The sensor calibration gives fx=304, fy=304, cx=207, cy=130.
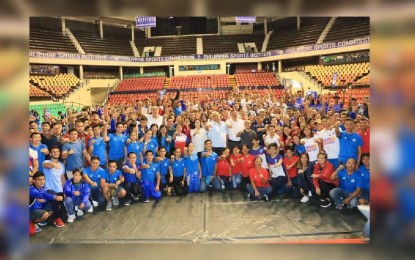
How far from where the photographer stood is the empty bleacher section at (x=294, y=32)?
19.5 m

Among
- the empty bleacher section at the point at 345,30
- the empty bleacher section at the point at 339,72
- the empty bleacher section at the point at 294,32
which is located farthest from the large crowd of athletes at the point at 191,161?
the empty bleacher section at the point at 294,32

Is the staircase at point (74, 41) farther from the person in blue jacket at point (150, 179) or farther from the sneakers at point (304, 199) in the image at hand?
the sneakers at point (304, 199)

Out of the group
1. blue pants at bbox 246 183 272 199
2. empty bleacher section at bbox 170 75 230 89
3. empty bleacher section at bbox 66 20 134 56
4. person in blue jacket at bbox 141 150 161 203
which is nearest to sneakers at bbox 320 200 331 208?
blue pants at bbox 246 183 272 199

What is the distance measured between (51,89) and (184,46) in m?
10.4

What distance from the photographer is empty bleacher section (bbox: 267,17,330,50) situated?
64.1ft

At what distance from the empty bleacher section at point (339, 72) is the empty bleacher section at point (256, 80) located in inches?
82.7

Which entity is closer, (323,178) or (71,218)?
(71,218)

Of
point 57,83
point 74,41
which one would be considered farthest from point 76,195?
point 74,41

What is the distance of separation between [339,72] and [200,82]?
287 inches

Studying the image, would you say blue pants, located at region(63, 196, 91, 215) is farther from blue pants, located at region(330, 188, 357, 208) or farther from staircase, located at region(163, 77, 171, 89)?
staircase, located at region(163, 77, 171, 89)

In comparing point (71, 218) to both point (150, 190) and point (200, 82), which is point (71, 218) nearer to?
point (150, 190)

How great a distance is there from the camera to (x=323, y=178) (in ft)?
15.4
